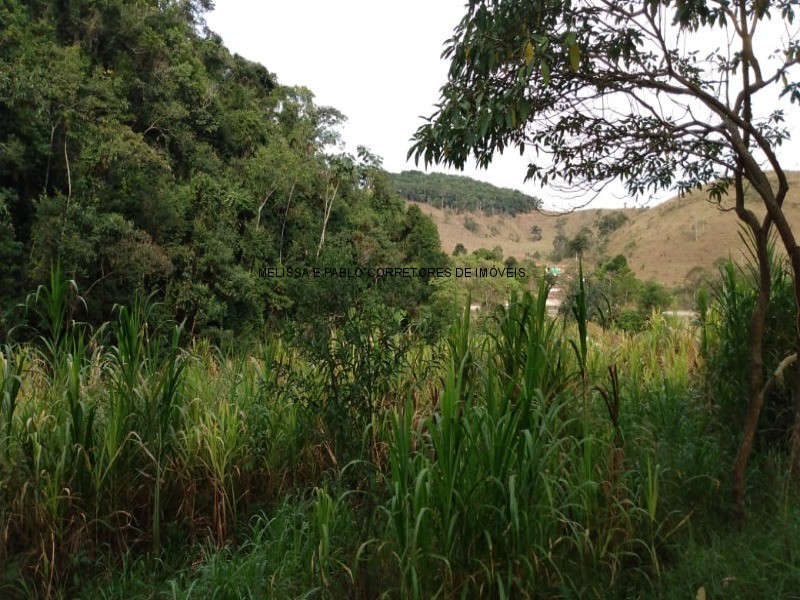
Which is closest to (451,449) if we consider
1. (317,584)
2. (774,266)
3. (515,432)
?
Answer: (515,432)

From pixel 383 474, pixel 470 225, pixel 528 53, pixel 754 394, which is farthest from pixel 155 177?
pixel 470 225

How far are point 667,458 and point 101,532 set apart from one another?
2492 millimetres

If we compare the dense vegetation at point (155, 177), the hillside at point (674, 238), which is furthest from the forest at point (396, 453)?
the hillside at point (674, 238)

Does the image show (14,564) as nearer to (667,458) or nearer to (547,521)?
(547,521)

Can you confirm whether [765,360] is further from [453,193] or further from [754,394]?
[453,193]

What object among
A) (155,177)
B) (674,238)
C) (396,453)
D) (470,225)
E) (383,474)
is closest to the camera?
(396,453)

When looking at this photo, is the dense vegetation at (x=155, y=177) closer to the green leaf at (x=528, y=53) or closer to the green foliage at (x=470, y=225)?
the green leaf at (x=528, y=53)

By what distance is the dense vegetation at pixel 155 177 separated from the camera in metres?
13.5

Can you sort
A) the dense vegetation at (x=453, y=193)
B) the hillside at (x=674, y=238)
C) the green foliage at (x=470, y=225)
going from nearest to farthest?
the hillside at (x=674, y=238), the green foliage at (x=470, y=225), the dense vegetation at (x=453, y=193)

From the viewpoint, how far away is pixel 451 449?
73.4 inches

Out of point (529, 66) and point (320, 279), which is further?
point (320, 279)

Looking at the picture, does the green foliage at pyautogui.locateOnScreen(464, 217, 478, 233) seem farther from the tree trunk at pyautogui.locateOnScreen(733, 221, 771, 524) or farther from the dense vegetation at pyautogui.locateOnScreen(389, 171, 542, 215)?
the tree trunk at pyautogui.locateOnScreen(733, 221, 771, 524)

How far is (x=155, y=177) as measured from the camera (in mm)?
15477

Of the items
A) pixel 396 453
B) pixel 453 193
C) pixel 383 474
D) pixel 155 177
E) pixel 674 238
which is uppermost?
pixel 453 193
